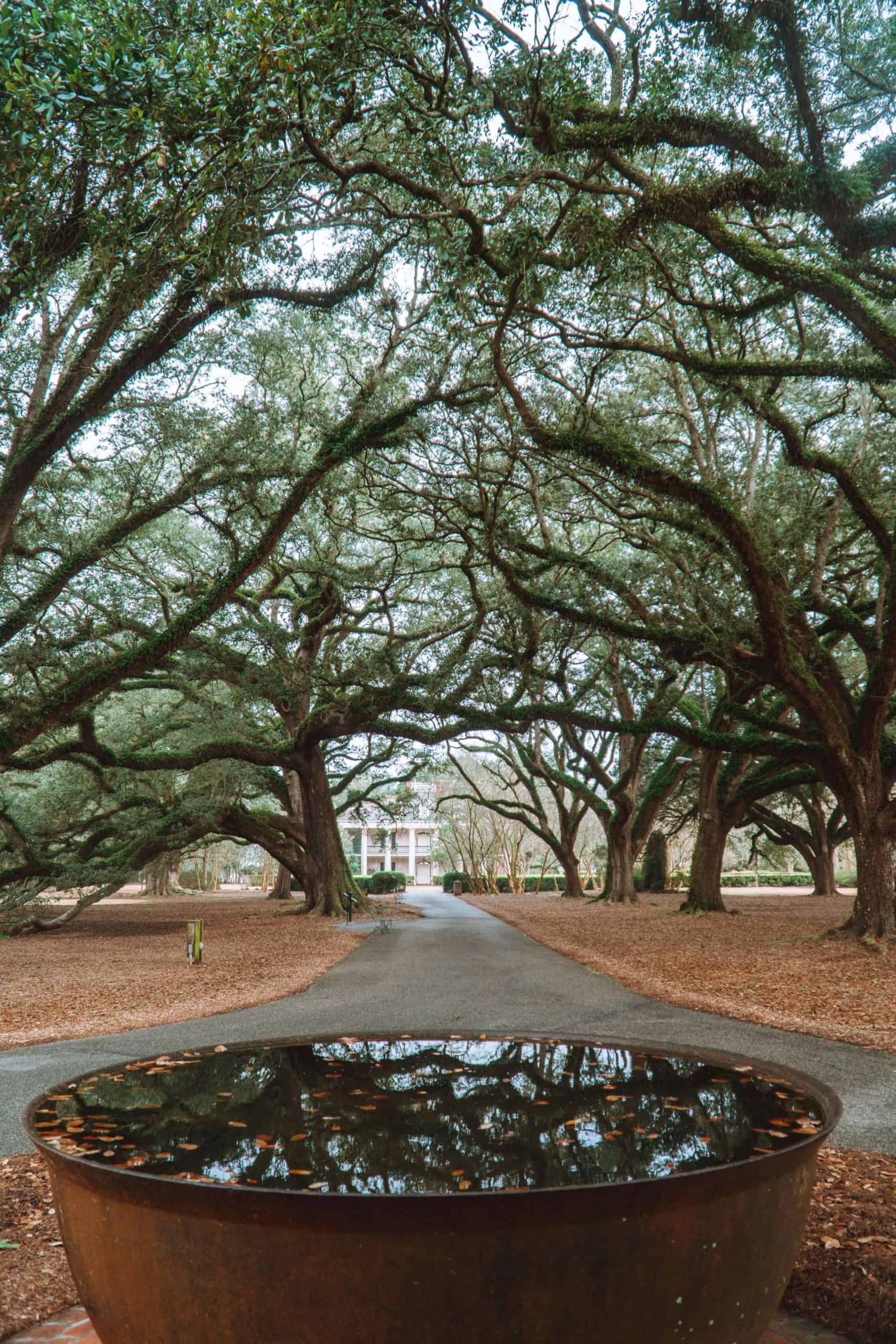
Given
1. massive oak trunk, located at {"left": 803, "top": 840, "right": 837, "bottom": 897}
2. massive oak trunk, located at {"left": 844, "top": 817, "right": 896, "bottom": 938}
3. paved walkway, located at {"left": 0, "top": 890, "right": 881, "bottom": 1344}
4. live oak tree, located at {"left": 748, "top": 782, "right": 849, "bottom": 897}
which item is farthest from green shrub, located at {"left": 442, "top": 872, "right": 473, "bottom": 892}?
paved walkway, located at {"left": 0, "top": 890, "right": 881, "bottom": 1344}

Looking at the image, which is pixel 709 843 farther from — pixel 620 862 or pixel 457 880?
pixel 457 880

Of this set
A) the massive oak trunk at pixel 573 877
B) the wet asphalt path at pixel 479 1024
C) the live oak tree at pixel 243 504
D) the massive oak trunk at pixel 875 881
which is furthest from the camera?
the massive oak trunk at pixel 573 877

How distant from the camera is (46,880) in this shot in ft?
58.5

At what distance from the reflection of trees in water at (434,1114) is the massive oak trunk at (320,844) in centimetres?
1627

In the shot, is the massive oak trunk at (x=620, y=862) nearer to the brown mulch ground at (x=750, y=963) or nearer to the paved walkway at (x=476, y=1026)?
the brown mulch ground at (x=750, y=963)

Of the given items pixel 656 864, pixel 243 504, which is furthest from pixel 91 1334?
pixel 656 864

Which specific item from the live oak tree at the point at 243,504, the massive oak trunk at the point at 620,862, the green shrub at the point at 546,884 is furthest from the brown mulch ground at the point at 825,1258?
the green shrub at the point at 546,884

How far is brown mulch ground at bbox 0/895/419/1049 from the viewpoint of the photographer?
7961 mm

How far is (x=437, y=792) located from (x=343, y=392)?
101 feet

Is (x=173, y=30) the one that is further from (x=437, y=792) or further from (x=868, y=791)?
(x=437, y=792)

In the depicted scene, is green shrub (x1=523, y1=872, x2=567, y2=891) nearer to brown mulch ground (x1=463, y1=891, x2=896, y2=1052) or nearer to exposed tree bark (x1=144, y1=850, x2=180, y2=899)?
exposed tree bark (x1=144, y1=850, x2=180, y2=899)

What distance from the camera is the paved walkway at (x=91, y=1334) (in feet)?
8.49

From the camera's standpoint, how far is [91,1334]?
104 inches

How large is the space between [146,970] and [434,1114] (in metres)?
9.99
